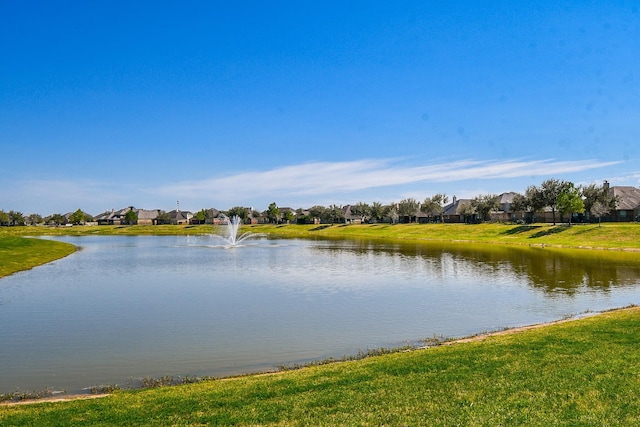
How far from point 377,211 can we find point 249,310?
460 ft

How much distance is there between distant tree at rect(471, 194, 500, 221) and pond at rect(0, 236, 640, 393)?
8050 cm

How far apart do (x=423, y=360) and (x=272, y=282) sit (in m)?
24.5

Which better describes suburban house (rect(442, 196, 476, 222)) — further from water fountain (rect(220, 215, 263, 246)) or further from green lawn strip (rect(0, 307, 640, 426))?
green lawn strip (rect(0, 307, 640, 426))

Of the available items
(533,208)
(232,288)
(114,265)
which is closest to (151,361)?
(232,288)

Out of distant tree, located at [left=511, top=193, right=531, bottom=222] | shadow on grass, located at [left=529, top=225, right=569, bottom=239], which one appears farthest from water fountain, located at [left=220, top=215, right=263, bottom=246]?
distant tree, located at [left=511, top=193, right=531, bottom=222]

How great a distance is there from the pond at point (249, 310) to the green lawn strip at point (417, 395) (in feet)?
11.4

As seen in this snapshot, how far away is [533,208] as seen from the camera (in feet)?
351

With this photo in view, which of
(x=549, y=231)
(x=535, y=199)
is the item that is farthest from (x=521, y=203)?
(x=549, y=231)

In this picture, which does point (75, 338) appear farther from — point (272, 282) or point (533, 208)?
point (533, 208)

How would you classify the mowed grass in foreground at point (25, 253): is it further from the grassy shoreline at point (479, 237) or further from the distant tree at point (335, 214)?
the distant tree at point (335, 214)

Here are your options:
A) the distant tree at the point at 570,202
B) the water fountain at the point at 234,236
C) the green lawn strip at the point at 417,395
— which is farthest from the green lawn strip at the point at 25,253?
the distant tree at the point at 570,202

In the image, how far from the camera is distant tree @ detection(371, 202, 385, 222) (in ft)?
539

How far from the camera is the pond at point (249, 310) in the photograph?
18.2 m

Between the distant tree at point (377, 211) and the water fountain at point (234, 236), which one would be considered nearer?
the water fountain at point (234, 236)
